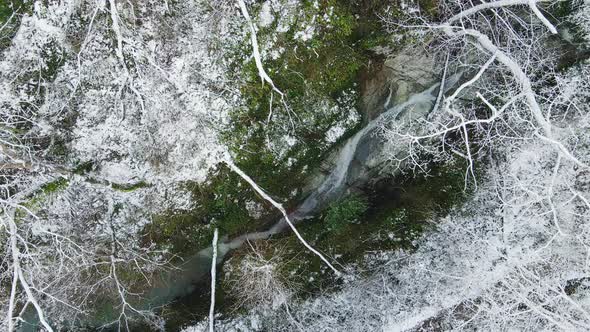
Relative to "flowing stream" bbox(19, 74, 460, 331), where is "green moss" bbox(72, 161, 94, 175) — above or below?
above

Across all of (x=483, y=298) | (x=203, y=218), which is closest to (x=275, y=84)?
(x=203, y=218)

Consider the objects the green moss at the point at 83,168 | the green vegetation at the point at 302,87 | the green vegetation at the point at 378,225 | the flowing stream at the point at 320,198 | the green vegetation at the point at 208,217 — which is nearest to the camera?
the green vegetation at the point at 302,87

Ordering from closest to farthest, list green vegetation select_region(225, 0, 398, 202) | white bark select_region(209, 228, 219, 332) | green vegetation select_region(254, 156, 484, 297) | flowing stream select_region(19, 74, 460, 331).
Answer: green vegetation select_region(225, 0, 398, 202) < green vegetation select_region(254, 156, 484, 297) < white bark select_region(209, 228, 219, 332) < flowing stream select_region(19, 74, 460, 331)

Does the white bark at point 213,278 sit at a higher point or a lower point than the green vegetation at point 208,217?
lower

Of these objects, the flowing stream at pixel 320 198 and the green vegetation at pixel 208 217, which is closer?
the green vegetation at pixel 208 217

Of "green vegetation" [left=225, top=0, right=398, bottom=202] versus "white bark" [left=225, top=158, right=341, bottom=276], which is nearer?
"green vegetation" [left=225, top=0, right=398, bottom=202]

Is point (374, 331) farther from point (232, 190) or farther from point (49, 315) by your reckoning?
point (49, 315)

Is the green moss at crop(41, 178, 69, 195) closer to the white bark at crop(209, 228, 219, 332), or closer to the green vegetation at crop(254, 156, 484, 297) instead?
the white bark at crop(209, 228, 219, 332)

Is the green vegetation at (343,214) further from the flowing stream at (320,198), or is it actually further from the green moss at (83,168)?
the green moss at (83,168)

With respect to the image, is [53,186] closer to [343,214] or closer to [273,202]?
[273,202]

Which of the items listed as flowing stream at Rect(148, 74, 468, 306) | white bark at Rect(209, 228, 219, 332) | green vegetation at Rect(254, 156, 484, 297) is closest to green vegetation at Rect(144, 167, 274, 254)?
white bark at Rect(209, 228, 219, 332)

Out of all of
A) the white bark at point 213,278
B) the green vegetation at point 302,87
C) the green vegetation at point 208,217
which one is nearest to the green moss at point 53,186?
the green vegetation at point 208,217
